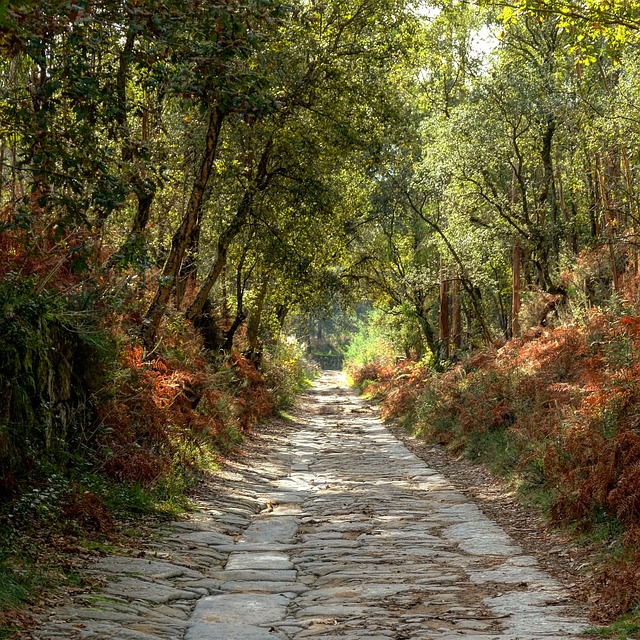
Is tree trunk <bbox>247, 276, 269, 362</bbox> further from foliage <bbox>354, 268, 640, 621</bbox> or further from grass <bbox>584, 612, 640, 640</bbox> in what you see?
grass <bbox>584, 612, 640, 640</bbox>

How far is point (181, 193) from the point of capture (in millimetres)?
19172

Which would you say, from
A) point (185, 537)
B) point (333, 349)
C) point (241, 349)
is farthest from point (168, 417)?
point (333, 349)

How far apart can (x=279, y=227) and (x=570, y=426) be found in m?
9.08

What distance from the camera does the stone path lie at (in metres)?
5.62

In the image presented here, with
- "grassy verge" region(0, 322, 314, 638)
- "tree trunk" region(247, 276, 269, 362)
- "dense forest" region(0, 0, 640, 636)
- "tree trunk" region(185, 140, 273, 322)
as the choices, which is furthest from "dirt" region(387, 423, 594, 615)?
"tree trunk" region(247, 276, 269, 362)

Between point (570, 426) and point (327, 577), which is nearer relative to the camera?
point (327, 577)

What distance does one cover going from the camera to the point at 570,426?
10359 mm

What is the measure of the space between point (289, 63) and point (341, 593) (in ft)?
35.1

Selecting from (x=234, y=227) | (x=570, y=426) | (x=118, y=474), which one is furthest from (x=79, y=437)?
(x=234, y=227)

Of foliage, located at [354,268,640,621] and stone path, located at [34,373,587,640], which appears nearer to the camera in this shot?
stone path, located at [34,373,587,640]

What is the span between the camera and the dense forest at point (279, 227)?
7.72 m

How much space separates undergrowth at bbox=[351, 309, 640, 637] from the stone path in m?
0.67

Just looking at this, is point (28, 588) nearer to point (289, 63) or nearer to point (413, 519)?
point (413, 519)

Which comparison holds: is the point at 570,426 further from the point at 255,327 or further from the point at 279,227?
the point at 255,327
